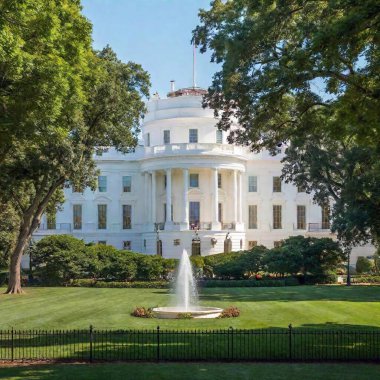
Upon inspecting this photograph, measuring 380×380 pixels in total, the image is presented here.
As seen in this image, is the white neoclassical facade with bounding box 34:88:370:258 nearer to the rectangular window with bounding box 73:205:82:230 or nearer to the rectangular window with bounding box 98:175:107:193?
the rectangular window with bounding box 98:175:107:193

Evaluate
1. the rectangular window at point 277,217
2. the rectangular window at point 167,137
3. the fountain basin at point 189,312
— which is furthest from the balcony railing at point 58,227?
the fountain basin at point 189,312

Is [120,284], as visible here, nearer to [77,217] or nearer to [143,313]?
[143,313]

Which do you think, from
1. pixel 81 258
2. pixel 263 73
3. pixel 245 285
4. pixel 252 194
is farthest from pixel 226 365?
pixel 252 194

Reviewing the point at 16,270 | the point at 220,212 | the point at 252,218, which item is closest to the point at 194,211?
the point at 220,212

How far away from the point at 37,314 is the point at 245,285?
19.5 metres

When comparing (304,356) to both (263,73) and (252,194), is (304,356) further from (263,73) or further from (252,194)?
(252,194)

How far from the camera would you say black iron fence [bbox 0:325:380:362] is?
15930 mm

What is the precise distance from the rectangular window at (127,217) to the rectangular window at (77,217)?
4601mm

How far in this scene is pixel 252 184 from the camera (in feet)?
217

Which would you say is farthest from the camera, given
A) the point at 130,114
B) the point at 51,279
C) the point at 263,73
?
the point at 51,279

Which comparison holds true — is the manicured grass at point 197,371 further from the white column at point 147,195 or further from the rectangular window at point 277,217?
the rectangular window at point 277,217

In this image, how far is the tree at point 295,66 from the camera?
545 inches

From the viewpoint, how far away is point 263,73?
711 inches

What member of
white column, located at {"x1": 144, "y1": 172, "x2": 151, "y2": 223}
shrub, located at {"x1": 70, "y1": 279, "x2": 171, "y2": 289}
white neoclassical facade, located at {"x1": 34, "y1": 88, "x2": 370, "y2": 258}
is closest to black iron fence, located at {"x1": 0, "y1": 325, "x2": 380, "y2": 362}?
shrub, located at {"x1": 70, "y1": 279, "x2": 171, "y2": 289}
